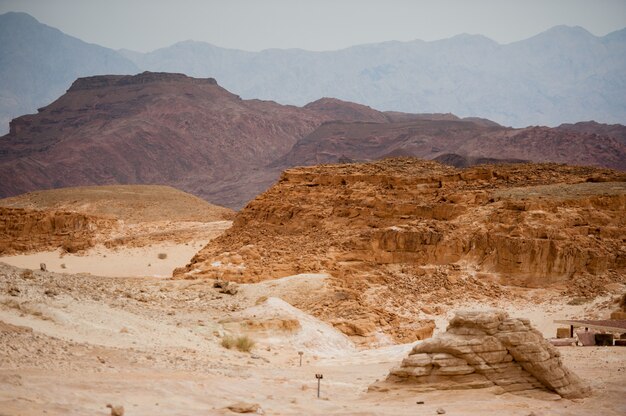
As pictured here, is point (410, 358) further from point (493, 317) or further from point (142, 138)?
point (142, 138)

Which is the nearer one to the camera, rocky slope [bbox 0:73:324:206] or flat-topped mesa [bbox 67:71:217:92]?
rocky slope [bbox 0:73:324:206]

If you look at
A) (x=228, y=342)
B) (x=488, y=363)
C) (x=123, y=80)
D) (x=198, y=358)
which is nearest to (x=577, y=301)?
(x=228, y=342)

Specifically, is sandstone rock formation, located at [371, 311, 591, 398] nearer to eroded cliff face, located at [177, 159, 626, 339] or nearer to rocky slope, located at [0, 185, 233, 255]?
eroded cliff face, located at [177, 159, 626, 339]

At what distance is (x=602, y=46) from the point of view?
14400cm

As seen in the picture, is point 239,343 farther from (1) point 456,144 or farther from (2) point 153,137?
(2) point 153,137

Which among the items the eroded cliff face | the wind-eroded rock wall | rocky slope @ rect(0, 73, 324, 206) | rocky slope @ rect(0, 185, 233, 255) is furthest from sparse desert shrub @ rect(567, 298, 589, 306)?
rocky slope @ rect(0, 73, 324, 206)

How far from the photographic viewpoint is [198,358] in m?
16.2

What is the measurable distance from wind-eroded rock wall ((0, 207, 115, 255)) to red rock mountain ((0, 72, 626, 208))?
38079 mm

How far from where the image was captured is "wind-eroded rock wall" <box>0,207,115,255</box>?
44.7 metres

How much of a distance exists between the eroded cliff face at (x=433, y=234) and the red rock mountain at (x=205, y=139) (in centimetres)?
5036

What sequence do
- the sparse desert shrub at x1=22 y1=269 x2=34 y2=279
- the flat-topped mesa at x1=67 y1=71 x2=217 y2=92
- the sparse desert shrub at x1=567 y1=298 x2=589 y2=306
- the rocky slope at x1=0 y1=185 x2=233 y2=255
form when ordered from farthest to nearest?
the flat-topped mesa at x1=67 y1=71 x2=217 y2=92 < the rocky slope at x1=0 y1=185 x2=233 y2=255 < the sparse desert shrub at x1=567 y1=298 x2=589 y2=306 < the sparse desert shrub at x1=22 y1=269 x2=34 y2=279

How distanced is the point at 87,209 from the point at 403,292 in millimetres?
31546

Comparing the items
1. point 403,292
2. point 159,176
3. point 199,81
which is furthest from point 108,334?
point 199,81

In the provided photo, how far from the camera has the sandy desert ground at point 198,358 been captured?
492 inches
